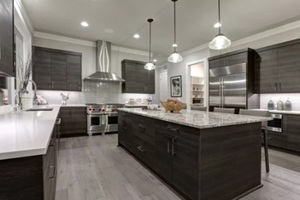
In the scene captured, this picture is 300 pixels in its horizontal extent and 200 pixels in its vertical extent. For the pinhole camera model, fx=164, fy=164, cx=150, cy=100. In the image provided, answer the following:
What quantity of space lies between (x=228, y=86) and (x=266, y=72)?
3.14ft

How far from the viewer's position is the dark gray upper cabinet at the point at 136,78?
5.99 metres

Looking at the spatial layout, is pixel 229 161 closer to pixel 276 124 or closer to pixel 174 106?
pixel 174 106

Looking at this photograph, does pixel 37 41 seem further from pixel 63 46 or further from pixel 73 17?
pixel 73 17

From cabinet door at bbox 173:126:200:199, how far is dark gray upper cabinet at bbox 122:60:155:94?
4341mm

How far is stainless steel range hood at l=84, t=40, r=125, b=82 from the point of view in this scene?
17.8 ft

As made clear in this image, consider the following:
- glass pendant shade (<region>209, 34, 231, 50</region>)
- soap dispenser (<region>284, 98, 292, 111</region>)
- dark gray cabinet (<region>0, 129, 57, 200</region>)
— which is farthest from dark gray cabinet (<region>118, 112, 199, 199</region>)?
soap dispenser (<region>284, 98, 292, 111</region>)

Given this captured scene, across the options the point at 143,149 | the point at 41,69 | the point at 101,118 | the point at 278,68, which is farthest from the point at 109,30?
the point at 278,68

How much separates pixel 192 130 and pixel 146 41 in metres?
4.49

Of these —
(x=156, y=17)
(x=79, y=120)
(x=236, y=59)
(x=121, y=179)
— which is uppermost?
(x=156, y=17)

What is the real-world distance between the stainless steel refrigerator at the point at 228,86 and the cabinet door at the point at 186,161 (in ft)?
11.0

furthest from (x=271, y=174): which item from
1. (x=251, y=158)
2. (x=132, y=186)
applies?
(x=132, y=186)

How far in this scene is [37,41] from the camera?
15.9 feet

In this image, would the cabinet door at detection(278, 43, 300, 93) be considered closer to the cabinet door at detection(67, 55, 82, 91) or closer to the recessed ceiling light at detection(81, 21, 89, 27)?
the recessed ceiling light at detection(81, 21, 89, 27)

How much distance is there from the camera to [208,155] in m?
1.67
